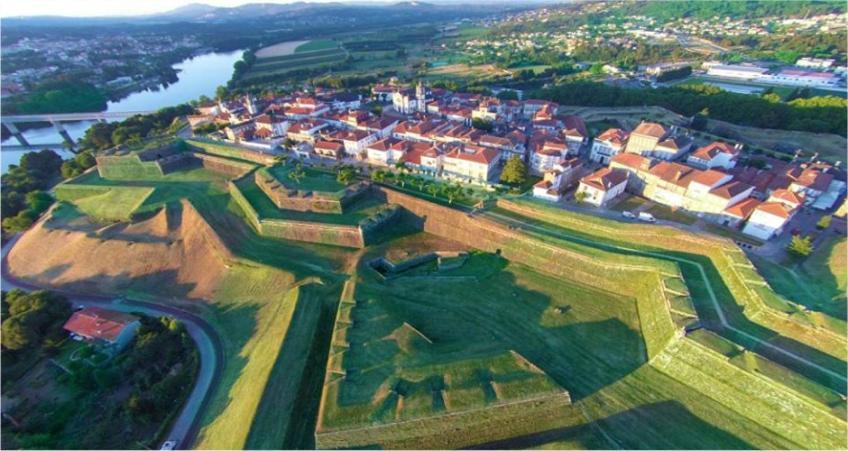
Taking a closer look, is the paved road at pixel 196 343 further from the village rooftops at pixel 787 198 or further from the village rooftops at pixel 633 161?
the village rooftops at pixel 787 198

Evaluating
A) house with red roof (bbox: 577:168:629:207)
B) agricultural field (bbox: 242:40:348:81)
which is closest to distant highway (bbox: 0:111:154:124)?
agricultural field (bbox: 242:40:348:81)

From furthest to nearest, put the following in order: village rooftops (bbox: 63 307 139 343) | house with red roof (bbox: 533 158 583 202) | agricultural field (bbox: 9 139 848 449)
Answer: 1. house with red roof (bbox: 533 158 583 202)
2. village rooftops (bbox: 63 307 139 343)
3. agricultural field (bbox: 9 139 848 449)

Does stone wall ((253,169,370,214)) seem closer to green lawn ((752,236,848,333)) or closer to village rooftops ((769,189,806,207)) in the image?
green lawn ((752,236,848,333))

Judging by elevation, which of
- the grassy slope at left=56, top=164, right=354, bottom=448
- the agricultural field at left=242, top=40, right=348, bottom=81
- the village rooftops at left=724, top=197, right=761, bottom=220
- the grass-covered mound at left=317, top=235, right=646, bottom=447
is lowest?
the agricultural field at left=242, top=40, right=348, bottom=81

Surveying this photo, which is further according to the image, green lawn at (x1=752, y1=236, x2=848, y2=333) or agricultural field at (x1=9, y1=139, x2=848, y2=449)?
green lawn at (x1=752, y1=236, x2=848, y2=333)

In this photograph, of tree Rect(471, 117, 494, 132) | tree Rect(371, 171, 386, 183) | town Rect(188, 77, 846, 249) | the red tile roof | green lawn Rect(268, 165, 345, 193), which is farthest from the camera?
tree Rect(471, 117, 494, 132)

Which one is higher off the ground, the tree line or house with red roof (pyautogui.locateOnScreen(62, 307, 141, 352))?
the tree line

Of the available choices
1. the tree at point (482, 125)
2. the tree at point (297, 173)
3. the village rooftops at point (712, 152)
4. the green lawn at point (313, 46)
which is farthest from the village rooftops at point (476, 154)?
the green lawn at point (313, 46)
